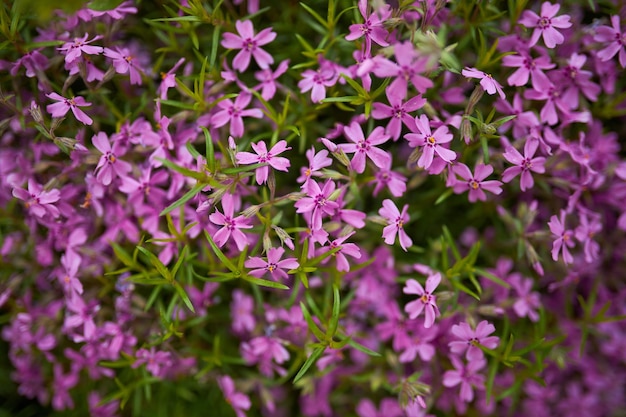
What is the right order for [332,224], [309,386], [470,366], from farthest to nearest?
[309,386] < [470,366] < [332,224]

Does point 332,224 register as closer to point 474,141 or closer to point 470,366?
point 474,141

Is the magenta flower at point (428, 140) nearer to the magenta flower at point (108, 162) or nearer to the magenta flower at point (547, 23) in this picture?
the magenta flower at point (547, 23)

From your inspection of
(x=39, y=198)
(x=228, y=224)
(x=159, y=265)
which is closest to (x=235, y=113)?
(x=228, y=224)

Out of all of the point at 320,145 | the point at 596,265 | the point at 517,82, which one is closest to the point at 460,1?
the point at 517,82

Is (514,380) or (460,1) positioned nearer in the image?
(460,1)

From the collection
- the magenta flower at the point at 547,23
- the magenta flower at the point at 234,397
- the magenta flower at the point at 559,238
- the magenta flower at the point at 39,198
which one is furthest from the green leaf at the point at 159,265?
the magenta flower at the point at 547,23

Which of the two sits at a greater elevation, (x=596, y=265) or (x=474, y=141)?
(x=474, y=141)
